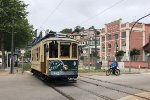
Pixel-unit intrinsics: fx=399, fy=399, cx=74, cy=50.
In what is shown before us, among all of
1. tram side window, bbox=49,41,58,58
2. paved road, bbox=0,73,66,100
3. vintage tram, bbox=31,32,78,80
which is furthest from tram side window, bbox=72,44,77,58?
paved road, bbox=0,73,66,100

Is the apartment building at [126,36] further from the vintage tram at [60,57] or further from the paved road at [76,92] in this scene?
the paved road at [76,92]

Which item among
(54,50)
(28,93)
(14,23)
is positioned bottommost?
(28,93)

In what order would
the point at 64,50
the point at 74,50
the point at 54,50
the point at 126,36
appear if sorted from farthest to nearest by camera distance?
1. the point at 126,36
2. the point at 74,50
3. the point at 64,50
4. the point at 54,50

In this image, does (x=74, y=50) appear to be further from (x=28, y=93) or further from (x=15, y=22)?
(x=15, y=22)

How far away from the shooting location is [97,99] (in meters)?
17.3

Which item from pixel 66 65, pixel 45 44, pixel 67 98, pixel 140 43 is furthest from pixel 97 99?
pixel 140 43

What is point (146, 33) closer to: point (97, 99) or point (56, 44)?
point (56, 44)

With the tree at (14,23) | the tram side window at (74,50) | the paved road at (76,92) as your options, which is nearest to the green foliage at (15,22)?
the tree at (14,23)

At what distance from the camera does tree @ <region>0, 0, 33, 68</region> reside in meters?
55.7

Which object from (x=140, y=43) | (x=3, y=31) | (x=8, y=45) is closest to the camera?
(x=3, y=31)

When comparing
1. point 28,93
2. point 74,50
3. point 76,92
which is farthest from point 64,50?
point 28,93

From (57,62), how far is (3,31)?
32399mm

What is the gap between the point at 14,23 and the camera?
55.8 metres

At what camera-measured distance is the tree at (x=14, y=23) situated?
55.7m
